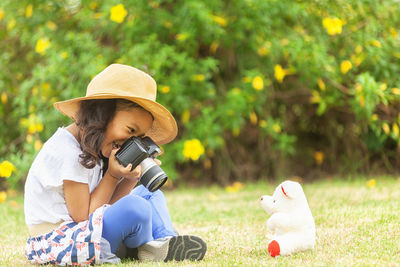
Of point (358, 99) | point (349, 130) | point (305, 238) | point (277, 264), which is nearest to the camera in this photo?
point (277, 264)

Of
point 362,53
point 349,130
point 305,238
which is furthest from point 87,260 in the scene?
point 349,130

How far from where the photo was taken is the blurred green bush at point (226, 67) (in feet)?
14.4

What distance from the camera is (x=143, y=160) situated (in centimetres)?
225

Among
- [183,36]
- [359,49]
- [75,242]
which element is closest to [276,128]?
A: [359,49]

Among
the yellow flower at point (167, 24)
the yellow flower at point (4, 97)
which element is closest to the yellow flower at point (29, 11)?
the yellow flower at point (4, 97)

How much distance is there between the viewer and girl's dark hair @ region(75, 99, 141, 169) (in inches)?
87.0

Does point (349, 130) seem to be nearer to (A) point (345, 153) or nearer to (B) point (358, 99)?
(A) point (345, 153)

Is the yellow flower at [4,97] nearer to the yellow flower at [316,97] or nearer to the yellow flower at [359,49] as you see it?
the yellow flower at [316,97]

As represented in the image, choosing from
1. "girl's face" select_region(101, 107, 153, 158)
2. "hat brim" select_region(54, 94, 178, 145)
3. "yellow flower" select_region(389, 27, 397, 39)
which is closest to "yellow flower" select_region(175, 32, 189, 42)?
"yellow flower" select_region(389, 27, 397, 39)

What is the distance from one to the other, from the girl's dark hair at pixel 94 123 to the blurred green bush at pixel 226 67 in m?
1.89

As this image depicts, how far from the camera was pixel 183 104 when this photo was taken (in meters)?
4.43

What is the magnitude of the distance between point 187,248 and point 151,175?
313mm

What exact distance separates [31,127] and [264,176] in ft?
6.81

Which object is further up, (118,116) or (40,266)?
(118,116)
